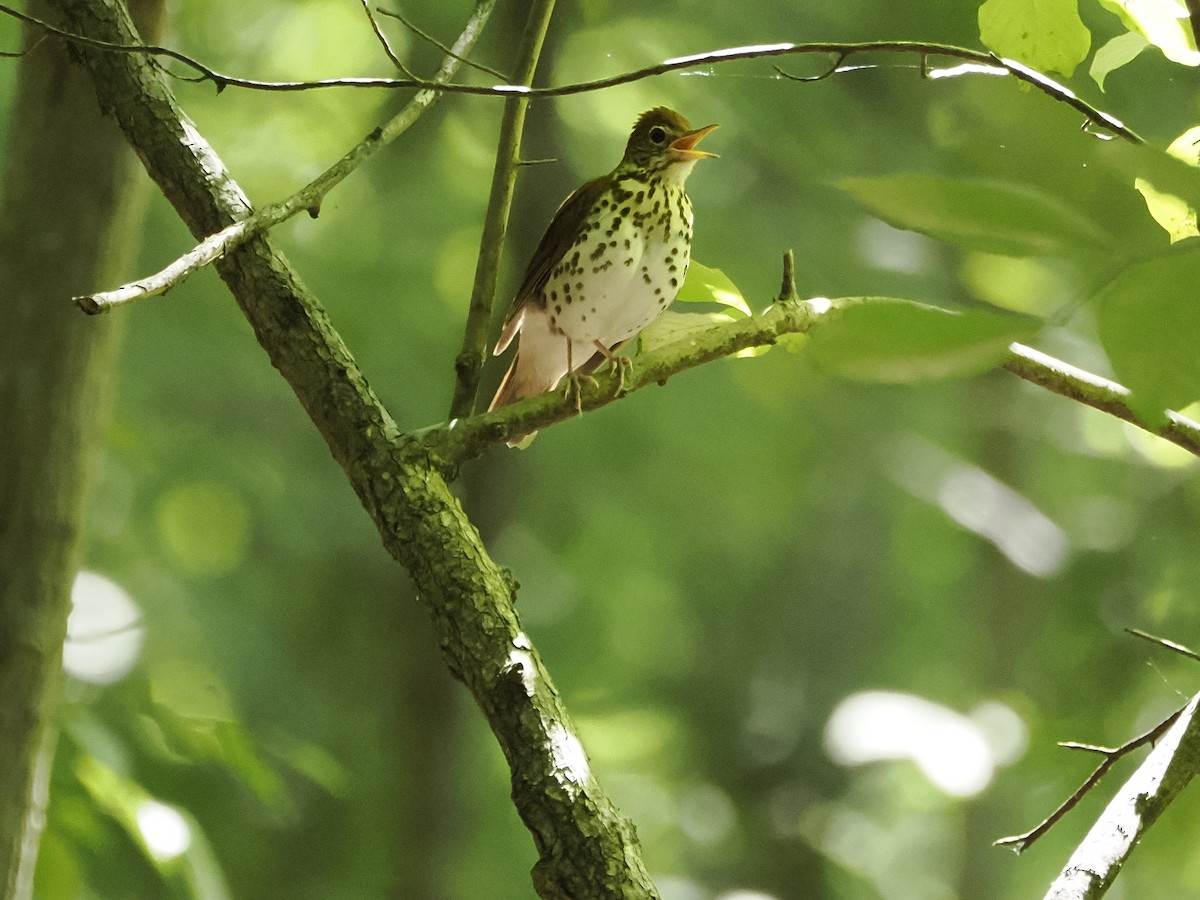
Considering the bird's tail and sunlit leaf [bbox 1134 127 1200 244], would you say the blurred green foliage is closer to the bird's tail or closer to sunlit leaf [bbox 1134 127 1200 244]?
the bird's tail

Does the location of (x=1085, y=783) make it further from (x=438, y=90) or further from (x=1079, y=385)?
(x=438, y=90)

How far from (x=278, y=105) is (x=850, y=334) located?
55.3 inches

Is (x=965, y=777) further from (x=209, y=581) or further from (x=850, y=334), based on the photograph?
(x=850, y=334)

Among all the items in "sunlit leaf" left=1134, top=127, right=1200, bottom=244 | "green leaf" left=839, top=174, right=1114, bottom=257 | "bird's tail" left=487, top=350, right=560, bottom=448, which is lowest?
"green leaf" left=839, top=174, right=1114, bottom=257

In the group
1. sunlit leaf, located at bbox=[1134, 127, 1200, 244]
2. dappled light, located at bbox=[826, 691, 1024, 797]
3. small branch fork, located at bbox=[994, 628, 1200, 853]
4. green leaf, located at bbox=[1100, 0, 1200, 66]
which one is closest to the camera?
sunlit leaf, located at bbox=[1134, 127, 1200, 244]

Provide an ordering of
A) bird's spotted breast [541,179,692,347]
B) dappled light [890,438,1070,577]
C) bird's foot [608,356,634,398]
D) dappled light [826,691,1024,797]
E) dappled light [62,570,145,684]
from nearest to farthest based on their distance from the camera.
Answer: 1. bird's foot [608,356,634,398]
2. bird's spotted breast [541,179,692,347]
3. dappled light [62,570,145,684]
4. dappled light [826,691,1024,797]
5. dappled light [890,438,1070,577]

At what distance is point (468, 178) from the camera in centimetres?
151

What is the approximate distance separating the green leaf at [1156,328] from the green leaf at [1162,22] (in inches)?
15.7

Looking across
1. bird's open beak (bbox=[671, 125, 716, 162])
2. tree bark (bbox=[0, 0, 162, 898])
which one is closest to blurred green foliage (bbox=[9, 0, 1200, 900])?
bird's open beak (bbox=[671, 125, 716, 162])

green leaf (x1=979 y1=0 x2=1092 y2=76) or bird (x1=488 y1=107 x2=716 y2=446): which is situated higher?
bird (x1=488 y1=107 x2=716 y2=446)

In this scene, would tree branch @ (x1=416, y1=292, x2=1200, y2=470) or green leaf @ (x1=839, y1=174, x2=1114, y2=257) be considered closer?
green leaf @ (x1=839, y1=174, x2=1114, y2=257)

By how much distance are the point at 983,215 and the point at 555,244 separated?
2.86 ft

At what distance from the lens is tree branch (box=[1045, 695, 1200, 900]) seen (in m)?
0.58

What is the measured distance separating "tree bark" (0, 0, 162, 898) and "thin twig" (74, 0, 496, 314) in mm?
246
